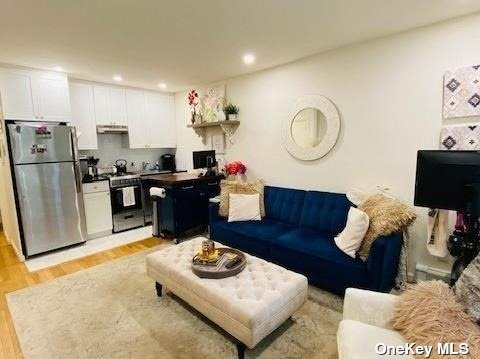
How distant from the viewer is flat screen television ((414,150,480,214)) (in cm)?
170

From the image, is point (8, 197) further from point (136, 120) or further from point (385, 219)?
point (385, 219)

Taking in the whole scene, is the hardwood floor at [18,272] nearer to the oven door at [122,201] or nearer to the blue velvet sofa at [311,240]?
the oven door at [122,201]

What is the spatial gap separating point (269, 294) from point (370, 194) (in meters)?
1.55

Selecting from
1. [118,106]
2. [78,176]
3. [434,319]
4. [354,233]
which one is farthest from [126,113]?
[434,319]

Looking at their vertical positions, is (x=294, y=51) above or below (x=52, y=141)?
above

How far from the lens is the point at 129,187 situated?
428 centimetres

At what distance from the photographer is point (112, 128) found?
4383mm

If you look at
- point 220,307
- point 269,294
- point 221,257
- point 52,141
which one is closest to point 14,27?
point 52,141

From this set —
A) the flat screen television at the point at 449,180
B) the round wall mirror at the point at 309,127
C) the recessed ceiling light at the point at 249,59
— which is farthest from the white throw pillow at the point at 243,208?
the flat screen television at the point at 449,180

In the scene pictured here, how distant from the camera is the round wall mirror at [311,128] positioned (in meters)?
3.11

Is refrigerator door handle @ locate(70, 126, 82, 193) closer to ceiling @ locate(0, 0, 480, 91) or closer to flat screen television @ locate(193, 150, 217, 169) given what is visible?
ceiling @ locate(0, 0, 480, 91)

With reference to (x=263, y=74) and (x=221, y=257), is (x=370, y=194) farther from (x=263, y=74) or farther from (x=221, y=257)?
(x=263, y=74)

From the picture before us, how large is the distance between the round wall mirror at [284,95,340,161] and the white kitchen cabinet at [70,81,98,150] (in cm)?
307

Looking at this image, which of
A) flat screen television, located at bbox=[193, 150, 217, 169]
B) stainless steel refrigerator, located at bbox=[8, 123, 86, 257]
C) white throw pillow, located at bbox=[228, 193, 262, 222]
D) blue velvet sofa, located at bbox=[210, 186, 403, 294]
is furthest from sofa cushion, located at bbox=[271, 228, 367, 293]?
stainless steel refrigerator, located at bbox=[8, 123, 86, 257]
